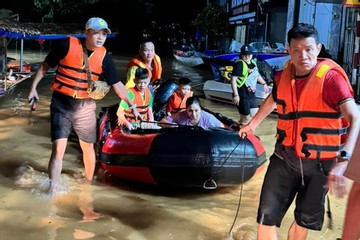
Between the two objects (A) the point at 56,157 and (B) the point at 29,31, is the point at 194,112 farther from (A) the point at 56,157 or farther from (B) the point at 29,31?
(B) the point at 29,31

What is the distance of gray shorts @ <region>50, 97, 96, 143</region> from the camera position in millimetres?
5004

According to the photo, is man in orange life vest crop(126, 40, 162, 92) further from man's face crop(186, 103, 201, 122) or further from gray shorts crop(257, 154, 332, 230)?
gray shorts crop(257, 154, 332, 230)

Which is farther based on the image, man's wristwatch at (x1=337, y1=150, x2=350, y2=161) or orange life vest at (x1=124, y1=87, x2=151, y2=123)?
orange life vest at (x1=124, y1=87, x2=151, y2=123)

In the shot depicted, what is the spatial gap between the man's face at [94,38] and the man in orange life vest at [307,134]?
6.83 feet

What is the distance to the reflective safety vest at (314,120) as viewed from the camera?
312 cm

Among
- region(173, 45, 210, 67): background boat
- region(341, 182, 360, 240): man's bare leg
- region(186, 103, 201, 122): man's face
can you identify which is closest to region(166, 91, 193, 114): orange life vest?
region(186, 103, 201, 122): man's face

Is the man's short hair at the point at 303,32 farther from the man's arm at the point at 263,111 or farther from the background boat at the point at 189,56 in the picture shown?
the background boat at the point at 189,56

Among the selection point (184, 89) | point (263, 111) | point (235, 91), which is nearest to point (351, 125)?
point (263, 111)

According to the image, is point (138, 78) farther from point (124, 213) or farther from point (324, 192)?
point (324, 192)

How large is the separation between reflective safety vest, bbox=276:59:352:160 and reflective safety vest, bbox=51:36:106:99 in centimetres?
229

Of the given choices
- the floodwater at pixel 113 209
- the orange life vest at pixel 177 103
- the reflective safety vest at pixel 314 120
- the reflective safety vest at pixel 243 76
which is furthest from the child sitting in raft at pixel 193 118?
the reflective safety vest at pixel 314 120

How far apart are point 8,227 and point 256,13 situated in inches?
721

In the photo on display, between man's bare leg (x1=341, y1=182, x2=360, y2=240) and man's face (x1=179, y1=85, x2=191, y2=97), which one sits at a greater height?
man's face (x1=179, y1=85, x2=191, y2=97)

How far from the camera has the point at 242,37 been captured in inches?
1007
